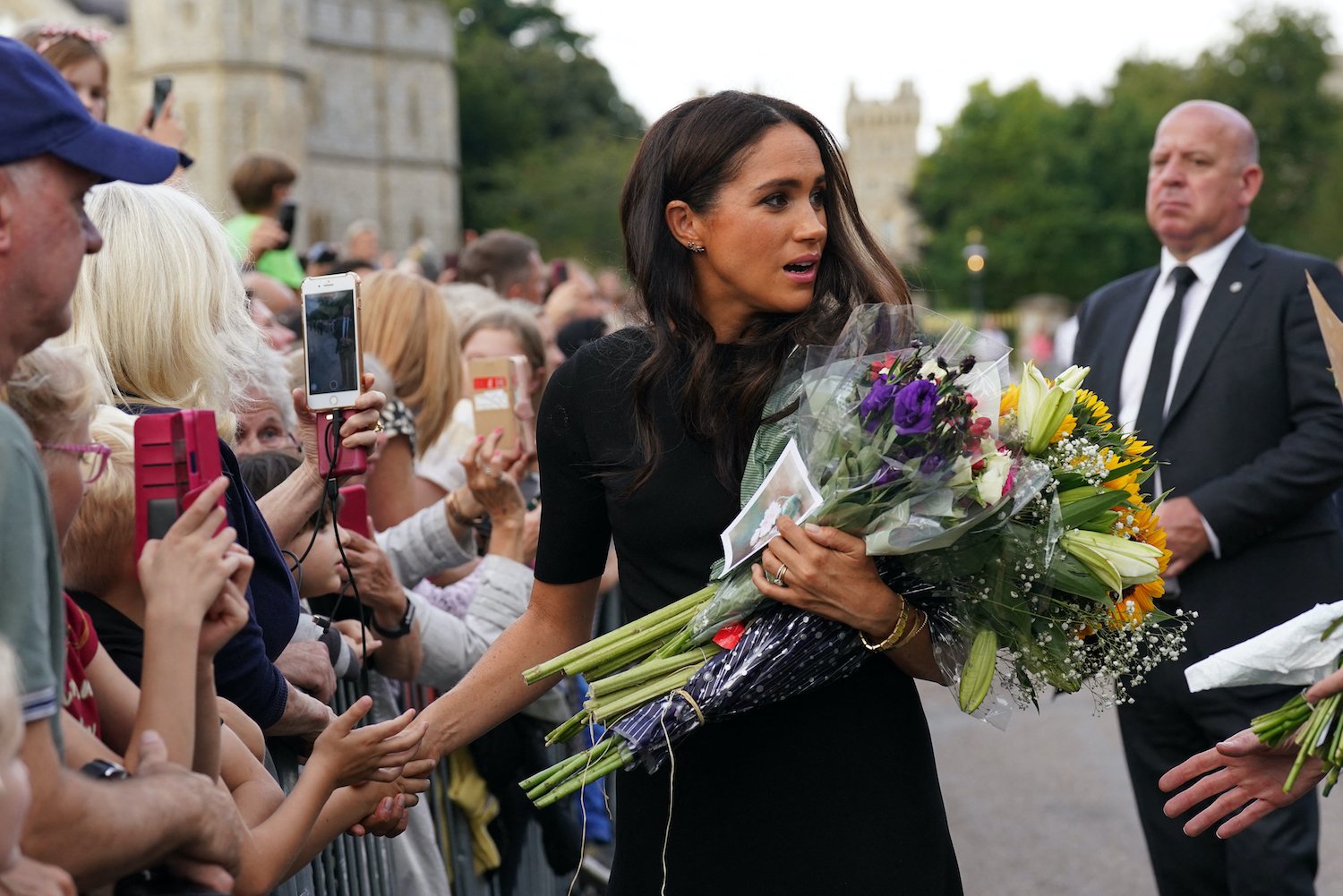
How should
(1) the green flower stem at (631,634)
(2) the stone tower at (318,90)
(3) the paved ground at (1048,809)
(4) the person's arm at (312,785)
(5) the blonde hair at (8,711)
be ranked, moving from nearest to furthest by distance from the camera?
1. (5) the blonde hair at (8,711)
2. (4) the person's arm at (312,785)
3. (1) the green flower stem at (631,634)
4. (3) the paved ground at (1048,809)
5. (2) the stone tower at (318,90)

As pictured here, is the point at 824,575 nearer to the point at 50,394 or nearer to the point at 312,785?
the point at 312,785

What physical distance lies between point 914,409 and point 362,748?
3.95 feet

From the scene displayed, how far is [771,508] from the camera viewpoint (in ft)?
10.3

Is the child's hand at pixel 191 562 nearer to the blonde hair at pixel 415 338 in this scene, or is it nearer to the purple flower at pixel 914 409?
the purple flower at pixel 914 409

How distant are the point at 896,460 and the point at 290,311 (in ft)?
14.1

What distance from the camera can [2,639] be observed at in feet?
6.30

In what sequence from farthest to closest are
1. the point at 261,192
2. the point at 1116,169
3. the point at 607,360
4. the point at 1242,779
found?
1. the point at 1116,169
2. the point at 261,192
3. the point at 1242,779
4. the point at 607,360

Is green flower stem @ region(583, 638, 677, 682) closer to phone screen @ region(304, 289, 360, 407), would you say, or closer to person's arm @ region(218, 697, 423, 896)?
person's arm @ region(218, 697, 423, 896)

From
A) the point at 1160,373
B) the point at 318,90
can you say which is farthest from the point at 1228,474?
the point at 318,90

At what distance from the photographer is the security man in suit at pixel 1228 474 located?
555 cm

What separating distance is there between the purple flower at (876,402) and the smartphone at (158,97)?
5.01 metres

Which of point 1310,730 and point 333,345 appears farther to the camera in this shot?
point 333,345

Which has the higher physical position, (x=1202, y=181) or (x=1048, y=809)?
(x=1202, y=181)

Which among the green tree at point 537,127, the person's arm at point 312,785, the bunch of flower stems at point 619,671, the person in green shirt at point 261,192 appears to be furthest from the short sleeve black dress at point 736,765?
the green tree at point 537,127
